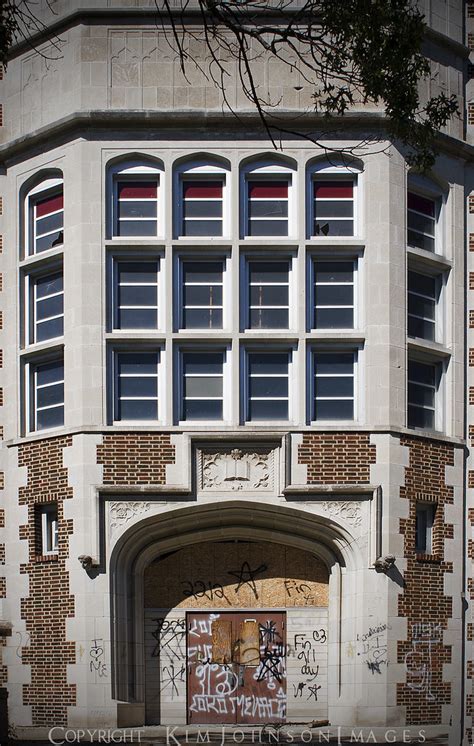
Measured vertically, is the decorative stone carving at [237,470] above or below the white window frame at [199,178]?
below

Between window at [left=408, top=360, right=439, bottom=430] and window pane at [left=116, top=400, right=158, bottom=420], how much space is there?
438 cm

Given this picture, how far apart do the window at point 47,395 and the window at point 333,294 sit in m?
4.51

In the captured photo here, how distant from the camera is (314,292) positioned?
983 inches

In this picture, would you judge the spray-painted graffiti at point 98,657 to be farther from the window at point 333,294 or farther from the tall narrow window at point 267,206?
the tall narrow window at point 267,206

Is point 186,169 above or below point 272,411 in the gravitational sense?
above

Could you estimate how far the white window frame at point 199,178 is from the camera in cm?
2491

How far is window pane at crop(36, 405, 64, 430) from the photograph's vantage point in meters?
25.2

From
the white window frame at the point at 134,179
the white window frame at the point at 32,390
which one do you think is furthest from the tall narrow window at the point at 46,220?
the white window frame at the point at 32,390

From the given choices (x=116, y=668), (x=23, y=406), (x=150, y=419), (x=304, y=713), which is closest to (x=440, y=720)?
(x=304, y=713)

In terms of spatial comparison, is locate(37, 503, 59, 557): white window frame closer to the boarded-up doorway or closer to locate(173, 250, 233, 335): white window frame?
the boarded-up doorway

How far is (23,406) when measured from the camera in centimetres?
2559

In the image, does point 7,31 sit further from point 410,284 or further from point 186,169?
point 410,284

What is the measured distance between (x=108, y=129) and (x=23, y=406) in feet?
16.4

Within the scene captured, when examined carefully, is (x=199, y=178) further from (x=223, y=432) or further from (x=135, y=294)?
(x=223, y=432)
